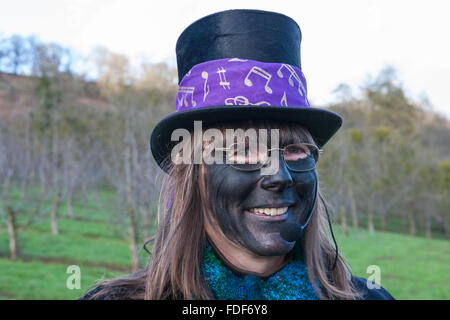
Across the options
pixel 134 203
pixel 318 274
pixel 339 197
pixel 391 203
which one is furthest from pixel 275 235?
pixel 391 203

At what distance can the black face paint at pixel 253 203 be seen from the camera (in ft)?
4.56

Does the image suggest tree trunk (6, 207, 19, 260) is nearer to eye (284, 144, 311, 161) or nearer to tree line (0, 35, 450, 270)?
tree line (0, 35, 450, 270)

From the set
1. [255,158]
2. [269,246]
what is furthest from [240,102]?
[269,246]

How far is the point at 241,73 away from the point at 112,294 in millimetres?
991

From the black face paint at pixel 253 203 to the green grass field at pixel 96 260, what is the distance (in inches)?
181

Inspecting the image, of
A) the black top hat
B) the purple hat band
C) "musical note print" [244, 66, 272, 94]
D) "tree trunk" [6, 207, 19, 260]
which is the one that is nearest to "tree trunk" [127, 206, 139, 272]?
"tree trunk" [6, 207, 19, 260]

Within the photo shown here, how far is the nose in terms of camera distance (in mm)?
1374

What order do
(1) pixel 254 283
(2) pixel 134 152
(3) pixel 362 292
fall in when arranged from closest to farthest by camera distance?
1. (1) pixel 254 283
2. (3) pixel 362 292
3. (2) pixel 134 152

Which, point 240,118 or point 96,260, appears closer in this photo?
point 240,118

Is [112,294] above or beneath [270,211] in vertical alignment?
Answer: beneath

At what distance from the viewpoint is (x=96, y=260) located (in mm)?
9852

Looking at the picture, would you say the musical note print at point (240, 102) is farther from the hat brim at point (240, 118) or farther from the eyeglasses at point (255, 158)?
the eyeglasses at point (255, 158)

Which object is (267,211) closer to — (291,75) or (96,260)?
(291,75)
